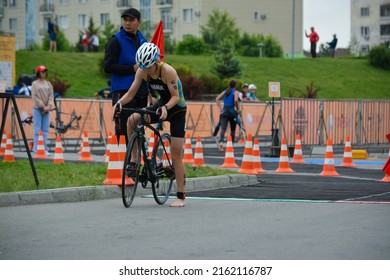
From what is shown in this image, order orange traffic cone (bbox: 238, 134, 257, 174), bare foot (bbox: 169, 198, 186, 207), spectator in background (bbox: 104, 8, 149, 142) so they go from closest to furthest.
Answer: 1. bare foot (bbox: 169, 198, 186, 207)
2. spectator in background (bbox: 104, 8, 149, 142)
3. orange traffic cone (bbox: 238, 134, 257, 174)

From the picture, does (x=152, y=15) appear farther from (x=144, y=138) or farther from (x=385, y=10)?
(x=144, y=138)

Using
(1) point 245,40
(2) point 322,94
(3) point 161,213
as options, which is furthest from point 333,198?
→ (1) point 245,40

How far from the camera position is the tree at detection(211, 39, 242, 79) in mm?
64062

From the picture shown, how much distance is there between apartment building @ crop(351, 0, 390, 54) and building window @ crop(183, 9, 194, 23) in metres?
40.4

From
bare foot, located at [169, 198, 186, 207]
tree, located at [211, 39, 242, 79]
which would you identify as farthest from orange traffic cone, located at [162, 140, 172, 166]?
tree, located at [211, 39, 242, 79]

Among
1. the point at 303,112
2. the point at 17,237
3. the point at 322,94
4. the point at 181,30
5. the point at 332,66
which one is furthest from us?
the point at 181,30

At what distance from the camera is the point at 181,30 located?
327 feet

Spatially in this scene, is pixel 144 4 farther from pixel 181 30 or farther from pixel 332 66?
pixel 332 66

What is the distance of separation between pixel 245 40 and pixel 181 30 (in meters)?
8.79

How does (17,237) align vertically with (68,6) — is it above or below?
below

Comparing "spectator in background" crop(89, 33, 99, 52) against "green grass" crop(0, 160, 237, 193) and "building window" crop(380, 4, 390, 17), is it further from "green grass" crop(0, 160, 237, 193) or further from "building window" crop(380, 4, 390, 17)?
"building window" crop(380, 4, 390, 17)

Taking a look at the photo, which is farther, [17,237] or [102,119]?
[102,119]

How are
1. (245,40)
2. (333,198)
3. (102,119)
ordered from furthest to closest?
(245,40), (102,119), (333,198)

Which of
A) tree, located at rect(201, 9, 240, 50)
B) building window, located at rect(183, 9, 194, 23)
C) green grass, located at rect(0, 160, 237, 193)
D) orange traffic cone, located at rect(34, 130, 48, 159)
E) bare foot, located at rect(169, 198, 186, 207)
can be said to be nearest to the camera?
bare foot, located at rect(169, 198, 186, 207)
